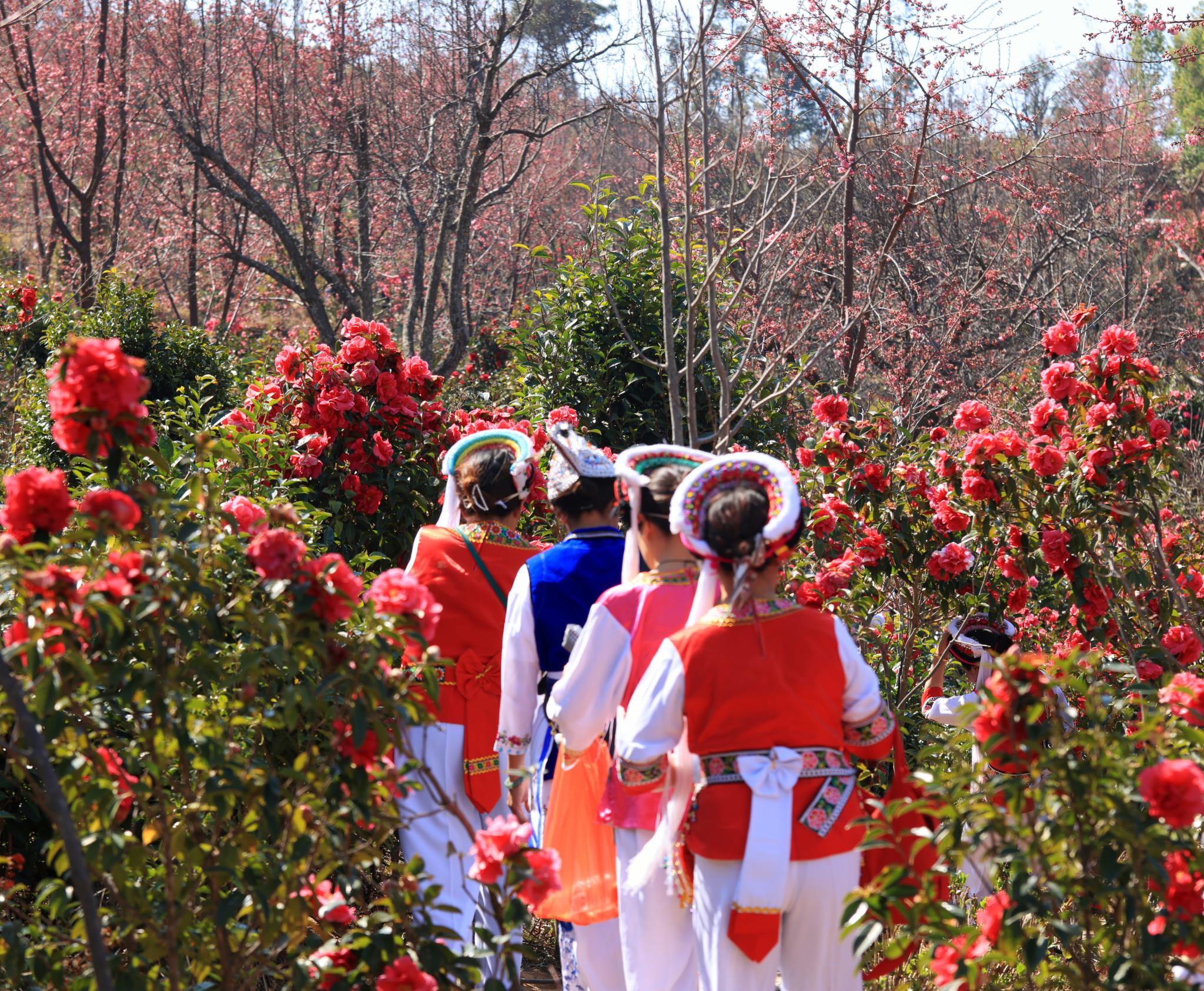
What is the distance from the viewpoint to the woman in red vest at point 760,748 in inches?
93.7

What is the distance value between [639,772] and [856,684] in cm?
49

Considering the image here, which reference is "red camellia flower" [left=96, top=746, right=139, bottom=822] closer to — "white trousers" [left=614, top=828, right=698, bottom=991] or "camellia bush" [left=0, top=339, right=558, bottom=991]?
"camellia bush" [left=0, top=339, right=558, bottom=991]

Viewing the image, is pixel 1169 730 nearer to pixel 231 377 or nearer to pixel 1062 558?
pixel 1062 558

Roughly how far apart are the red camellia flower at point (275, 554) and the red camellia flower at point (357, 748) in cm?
27

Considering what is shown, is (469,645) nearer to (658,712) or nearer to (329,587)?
(658,712)

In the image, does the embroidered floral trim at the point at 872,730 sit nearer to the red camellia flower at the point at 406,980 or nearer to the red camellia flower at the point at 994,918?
the red camellia flower at the point at 994,918

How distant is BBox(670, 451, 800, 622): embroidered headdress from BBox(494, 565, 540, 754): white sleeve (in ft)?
2.47

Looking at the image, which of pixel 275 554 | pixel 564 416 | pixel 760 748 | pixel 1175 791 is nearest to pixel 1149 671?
pixel 760 748

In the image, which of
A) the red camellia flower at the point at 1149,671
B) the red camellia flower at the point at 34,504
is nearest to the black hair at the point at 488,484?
the red camellia flower at the point at 34,504

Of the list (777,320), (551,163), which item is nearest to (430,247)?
(551,163)

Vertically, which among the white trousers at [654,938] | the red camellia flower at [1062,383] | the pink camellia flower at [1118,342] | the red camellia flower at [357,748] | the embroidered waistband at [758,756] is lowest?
the white trousers at [654,938]

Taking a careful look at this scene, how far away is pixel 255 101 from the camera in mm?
11203

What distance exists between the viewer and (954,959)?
1.95 m

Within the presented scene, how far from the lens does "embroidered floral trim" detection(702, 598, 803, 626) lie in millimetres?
2428
